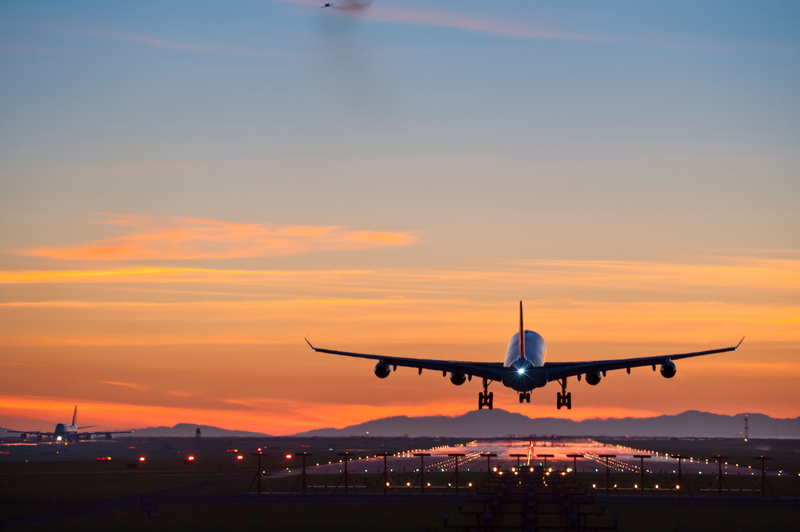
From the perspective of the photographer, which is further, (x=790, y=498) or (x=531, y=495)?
(x=790, y=498)

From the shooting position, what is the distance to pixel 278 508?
74688 millimetres

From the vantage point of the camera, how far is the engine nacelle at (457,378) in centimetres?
7100

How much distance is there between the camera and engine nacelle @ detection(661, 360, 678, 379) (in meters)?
65.7

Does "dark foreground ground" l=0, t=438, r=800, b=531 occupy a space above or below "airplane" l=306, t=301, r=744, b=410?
below

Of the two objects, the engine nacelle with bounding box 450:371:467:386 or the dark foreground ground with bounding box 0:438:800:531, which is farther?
the engine nacelle with bounding box 450:371:467:386

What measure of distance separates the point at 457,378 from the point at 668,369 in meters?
16.6

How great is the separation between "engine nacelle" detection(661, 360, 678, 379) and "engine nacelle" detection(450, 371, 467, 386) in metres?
15.7

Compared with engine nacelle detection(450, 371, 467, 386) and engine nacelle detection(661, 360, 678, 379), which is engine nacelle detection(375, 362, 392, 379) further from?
engine nacelle detection(661, 360, 678, 379)

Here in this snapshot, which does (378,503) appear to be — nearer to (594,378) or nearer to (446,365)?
(446,365)

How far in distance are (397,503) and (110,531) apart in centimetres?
2622

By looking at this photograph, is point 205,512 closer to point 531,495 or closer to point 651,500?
point 531,495

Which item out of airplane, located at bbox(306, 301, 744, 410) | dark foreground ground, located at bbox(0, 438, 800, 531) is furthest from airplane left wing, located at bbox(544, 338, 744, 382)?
dark foreground ground, located at bbox(0, 438, 800, 531)

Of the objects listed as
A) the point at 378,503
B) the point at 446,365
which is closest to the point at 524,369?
the point at 446,365

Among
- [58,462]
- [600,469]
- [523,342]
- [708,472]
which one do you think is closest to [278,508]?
[523,342]
